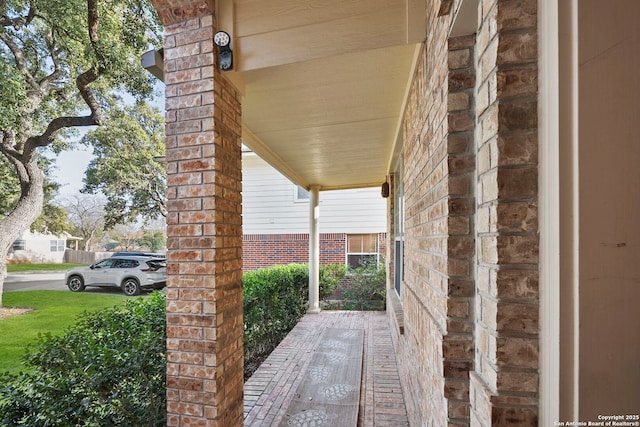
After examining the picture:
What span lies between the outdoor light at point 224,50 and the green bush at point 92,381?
6.91 feet

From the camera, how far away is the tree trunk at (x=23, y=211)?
19.4 feet

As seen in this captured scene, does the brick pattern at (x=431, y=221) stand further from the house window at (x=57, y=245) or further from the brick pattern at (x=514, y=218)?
the house window at (x=57, y=245)

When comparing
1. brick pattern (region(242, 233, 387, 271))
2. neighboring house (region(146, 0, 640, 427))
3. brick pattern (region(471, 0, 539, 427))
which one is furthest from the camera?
brick pattern (region(242, 233, 387, 271))

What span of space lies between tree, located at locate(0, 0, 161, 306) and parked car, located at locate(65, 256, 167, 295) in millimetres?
2618

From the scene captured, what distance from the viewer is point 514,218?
0.76 metres

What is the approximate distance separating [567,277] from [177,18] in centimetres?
229

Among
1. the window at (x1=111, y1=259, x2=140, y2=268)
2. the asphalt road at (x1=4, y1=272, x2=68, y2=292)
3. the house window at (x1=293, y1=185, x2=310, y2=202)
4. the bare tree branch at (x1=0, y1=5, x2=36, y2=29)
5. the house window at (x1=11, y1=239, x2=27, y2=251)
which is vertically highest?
the bare tree branch at (x1=0, y1=5, x2=36, y2=29)

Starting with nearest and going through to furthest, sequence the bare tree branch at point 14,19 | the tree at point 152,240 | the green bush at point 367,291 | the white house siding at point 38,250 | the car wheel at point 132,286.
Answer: the bare tree branch at point 14,19 < the green bush at point 367,291 < the car wheel at point 132,286 < the white house siding at point 38,250 < the tree at point 152,240

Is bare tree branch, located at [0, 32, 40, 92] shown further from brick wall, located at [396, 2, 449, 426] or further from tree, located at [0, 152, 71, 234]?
brick wall, located at [396, 2, 449, 426]

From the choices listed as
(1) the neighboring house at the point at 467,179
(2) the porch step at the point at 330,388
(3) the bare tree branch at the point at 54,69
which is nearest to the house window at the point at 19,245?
(3) the bare tree branch at the point at 54,69

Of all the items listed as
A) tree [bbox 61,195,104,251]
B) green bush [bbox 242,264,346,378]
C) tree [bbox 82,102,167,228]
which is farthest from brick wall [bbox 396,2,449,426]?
tree [bbox 61,195,104,251]

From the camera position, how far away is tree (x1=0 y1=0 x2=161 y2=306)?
16.8ft

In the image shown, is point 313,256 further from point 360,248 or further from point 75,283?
point 75,283

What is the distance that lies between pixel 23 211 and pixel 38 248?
32.7 ft
